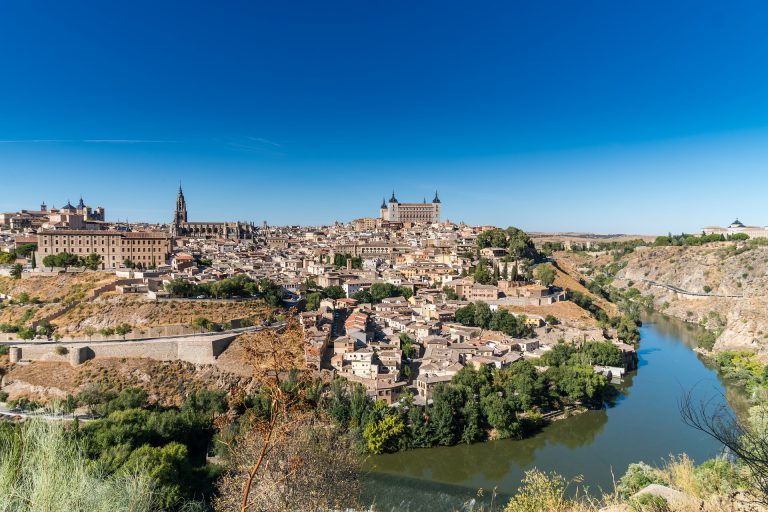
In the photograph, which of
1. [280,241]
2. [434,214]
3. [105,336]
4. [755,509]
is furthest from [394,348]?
[434,214]

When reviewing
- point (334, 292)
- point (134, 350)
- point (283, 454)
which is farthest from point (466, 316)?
point (283, 454)

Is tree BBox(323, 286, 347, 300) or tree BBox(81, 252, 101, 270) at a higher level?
tree BBox(81, 252, 101, 270)

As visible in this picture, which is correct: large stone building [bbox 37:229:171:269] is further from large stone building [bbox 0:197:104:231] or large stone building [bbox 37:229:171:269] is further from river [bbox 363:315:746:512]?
river [bbox 363:315:746:512]

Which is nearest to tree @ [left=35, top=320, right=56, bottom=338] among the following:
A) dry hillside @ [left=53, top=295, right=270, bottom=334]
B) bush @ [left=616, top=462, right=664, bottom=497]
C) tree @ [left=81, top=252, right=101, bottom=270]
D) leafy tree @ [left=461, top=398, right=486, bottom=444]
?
dry hillside @ [left=53, top=295, right=270, bottom=334]

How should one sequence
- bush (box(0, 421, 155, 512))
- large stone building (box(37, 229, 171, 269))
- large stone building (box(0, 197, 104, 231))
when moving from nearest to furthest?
bush (box(0, 421, 155, 512)) < large stone building (box(37, 229, 171, 269)) < large stone building (box(0, 197, 104, 231))

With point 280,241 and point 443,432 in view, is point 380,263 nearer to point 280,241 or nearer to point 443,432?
point 280,241

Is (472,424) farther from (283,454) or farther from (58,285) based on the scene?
(58,285)
